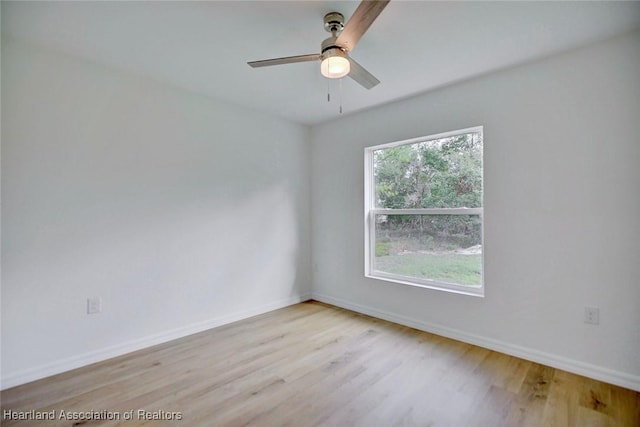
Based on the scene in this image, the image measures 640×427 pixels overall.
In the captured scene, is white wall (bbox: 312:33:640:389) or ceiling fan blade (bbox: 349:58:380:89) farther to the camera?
white wall (bbox: 312:33:640:389)

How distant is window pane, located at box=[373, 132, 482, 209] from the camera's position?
2.85 m

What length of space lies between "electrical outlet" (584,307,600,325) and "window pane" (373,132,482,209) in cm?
109

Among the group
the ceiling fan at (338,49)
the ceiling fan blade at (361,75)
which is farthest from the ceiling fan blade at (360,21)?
the ceiling fan blade at (361,75)

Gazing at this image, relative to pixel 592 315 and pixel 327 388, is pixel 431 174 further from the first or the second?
pixel 327 388

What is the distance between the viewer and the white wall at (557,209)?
81.2 inches

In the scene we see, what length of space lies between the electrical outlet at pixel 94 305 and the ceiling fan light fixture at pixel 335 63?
2.46m

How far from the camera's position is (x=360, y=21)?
1542mm

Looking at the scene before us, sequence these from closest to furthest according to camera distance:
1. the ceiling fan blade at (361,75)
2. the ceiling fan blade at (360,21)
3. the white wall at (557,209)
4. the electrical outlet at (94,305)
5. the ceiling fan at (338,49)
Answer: the ceiling fan blade at (360,21) → the ceiling fan at (338,49) → the ceiling fan blade at (361,75) → the white wall at (557,209) → the electrical outlet at (94,305)

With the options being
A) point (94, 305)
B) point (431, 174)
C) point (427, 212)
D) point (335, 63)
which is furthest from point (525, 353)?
point (94, 305)

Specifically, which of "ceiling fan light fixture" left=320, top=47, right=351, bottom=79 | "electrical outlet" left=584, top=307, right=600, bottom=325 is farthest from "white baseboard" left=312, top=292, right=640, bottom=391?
"ceiling fan light fixture" left=320, top=47, right=351, bottom=79

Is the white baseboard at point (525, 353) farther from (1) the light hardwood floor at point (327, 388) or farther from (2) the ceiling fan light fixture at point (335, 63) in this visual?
(2) the ceiling fan light fixture at point (335, 63)

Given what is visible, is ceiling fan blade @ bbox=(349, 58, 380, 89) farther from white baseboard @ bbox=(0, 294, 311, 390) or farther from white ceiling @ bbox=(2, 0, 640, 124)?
white baseboard @ bbox=(0, 294, 311, 390)

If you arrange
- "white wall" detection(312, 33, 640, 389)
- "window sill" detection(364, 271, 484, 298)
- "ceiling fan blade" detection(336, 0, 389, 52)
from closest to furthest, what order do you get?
"ceiling fan blade" detection(336, 0, 389, 52) < "white wall" detection(312, 33, 640, 389) < "window sill" detection(364, 271, 484, 298)

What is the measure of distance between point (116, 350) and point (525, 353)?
3.33 metres
